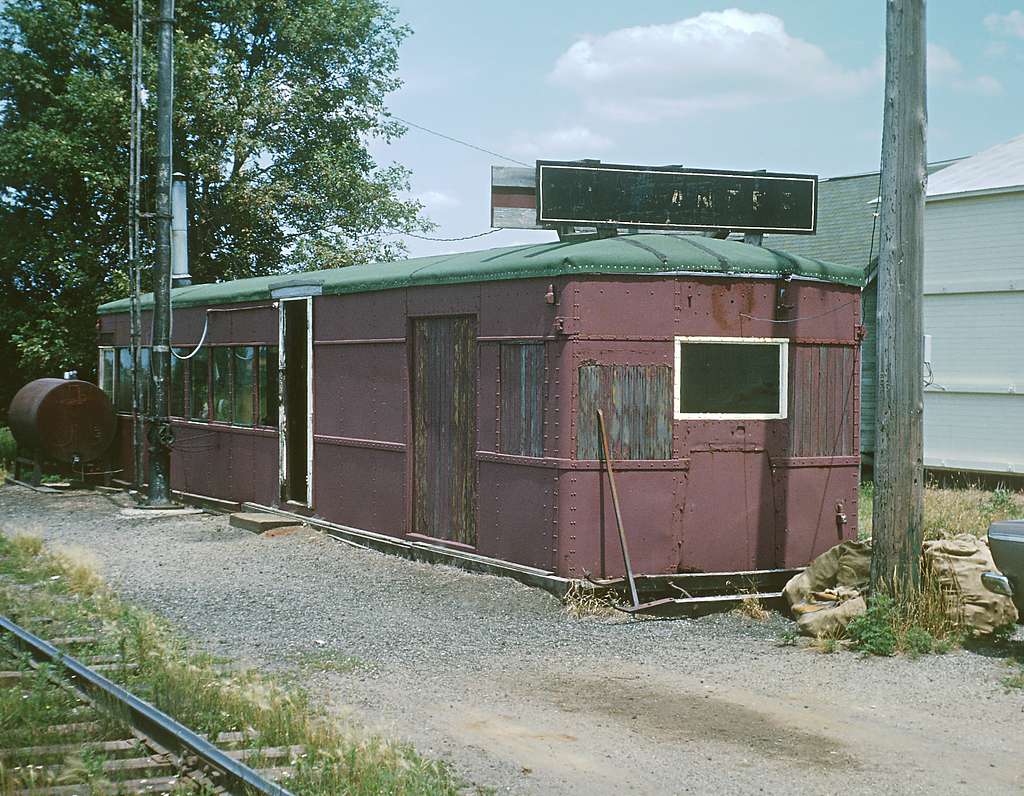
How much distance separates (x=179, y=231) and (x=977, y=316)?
12.5 m

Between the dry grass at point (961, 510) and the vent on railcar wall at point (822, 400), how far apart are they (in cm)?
108

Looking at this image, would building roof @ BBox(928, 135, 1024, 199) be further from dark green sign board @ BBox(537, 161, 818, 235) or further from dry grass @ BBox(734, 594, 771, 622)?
dry grass @ BBox(734, 594, 771, 622)

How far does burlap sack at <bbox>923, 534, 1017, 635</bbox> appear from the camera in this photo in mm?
8078

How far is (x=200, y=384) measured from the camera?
54.1 feet

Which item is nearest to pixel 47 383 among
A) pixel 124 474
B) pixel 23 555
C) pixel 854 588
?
pixel 124 474

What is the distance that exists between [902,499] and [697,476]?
1761 mm

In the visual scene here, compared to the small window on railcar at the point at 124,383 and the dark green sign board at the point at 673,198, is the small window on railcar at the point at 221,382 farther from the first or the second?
the dark green sign board at the point at 673,198

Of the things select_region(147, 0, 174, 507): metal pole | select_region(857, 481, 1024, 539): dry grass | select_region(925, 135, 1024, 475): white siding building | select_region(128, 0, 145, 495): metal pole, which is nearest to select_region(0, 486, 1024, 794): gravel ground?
select_region(857, 481, 1024, 539): dry grass

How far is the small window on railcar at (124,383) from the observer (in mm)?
18469

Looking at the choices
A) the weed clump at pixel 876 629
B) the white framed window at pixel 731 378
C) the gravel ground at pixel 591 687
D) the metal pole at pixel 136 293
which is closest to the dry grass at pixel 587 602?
the gravel ground at pixel 591 687

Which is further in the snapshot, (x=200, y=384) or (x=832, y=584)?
(x=200, y=384)

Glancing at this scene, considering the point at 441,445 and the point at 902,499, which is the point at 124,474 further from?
the point at 902,499

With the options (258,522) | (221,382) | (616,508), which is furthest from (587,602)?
(221,382)

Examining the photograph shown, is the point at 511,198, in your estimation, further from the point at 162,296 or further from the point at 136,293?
the point at 136,293
